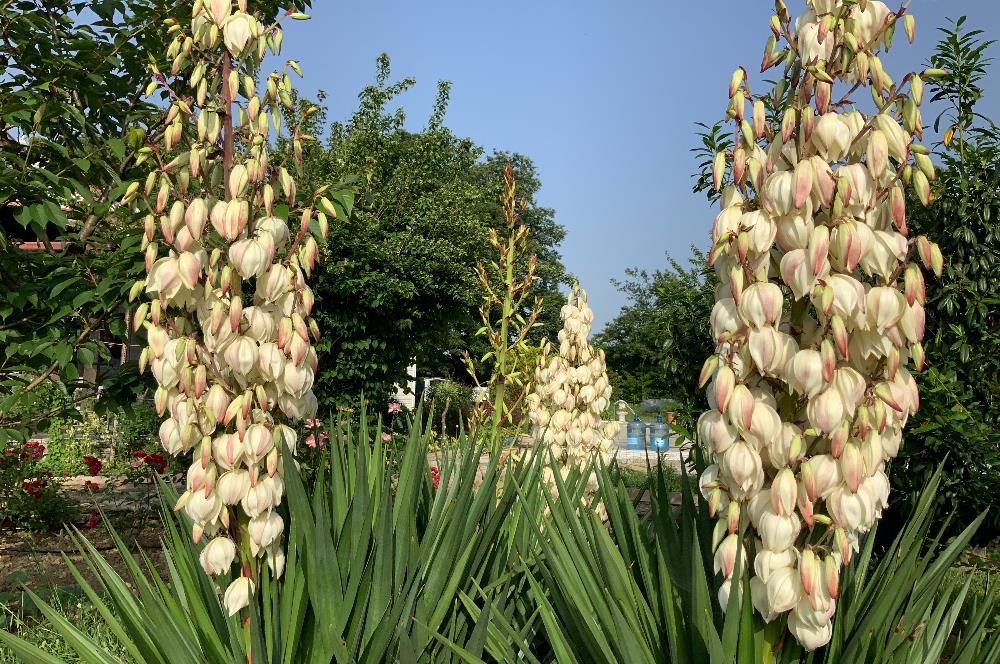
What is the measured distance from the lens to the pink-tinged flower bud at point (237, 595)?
1.66 meters

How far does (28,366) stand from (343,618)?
7.83ft

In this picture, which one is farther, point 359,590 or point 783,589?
point 359,590

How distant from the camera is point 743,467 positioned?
1.31 metres

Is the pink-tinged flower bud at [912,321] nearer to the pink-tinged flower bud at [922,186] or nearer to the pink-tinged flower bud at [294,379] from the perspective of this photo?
the pink-tinged flower bud at [922,186]

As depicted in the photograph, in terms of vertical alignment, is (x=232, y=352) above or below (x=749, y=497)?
above

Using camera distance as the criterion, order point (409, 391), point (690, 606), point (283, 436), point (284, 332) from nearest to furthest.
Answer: point (690, 606) < point (284, 332) < point (283, 436) < point (409, 391)

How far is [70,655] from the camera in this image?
299cm

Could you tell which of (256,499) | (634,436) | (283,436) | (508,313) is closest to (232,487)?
(256,499)

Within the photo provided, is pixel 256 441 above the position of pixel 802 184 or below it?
below

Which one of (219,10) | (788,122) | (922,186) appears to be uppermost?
(219,10)

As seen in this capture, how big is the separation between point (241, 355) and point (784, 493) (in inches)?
42.7

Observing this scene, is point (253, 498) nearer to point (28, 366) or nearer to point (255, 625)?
point (255, 625)

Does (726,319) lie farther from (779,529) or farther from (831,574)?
(831,574)

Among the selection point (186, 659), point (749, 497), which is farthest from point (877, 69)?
point (186, 659)
